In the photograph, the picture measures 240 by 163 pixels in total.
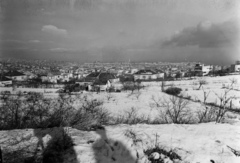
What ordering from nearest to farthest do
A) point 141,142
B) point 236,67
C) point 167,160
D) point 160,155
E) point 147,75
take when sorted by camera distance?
point 167,160, point 160,155, point 141,142, point 236,67, point 147,75

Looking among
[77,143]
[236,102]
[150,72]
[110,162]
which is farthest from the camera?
[150,72]

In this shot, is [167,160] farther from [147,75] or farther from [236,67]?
[236,67]

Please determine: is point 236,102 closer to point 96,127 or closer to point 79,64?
point 96,127

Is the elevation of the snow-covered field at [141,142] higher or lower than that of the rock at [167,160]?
higher

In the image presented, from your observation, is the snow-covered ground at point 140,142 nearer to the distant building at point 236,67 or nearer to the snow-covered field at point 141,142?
the snow-covered field at point 141,142

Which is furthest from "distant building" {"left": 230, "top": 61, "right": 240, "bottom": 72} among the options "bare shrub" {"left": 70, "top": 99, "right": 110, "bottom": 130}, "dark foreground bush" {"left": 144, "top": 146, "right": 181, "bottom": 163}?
"dark foreground bush" {"left": 144, "top": 146, "right": 181, "bottom": 163}

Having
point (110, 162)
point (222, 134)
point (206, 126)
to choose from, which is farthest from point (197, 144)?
point (110, 162)

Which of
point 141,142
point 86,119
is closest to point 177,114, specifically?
point 141,142

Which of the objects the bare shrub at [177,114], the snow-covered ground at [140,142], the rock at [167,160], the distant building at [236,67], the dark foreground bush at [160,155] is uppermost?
the distant building at [236,67]

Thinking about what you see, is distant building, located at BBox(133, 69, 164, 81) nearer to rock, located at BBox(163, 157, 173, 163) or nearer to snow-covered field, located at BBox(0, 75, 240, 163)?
snow-covered field, located at BBox(0, 75, 240, 163)

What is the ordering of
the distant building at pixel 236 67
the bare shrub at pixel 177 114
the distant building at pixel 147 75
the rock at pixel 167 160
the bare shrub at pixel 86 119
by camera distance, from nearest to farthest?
the rock at pixel 167 160 → the bare shrub at pixel 86 119 → the bare shrub at pixel 177 114 → the distant building at pixel 236 67 → the distant building at pixel 147 75

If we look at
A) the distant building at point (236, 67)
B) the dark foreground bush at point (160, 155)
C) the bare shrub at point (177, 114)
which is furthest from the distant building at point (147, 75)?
the dark foreground bush at point (160, 155)
